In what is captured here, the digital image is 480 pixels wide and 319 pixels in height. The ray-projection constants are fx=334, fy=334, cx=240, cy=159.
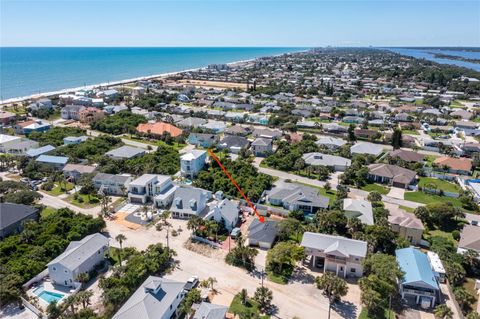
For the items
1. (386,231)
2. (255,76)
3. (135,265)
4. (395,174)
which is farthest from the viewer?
(255,76)

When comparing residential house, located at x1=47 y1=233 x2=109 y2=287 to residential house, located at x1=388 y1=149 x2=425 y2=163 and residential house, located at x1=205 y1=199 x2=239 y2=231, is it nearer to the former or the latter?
residential house, located at x1=205 y1=199 x2=239 y2=231

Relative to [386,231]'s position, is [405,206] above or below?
below

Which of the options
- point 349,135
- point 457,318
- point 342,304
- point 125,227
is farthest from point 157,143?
point 457,318

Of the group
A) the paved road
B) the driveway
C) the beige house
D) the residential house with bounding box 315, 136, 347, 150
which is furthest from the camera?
the residential house with bounding box 315, 136, 347, 150

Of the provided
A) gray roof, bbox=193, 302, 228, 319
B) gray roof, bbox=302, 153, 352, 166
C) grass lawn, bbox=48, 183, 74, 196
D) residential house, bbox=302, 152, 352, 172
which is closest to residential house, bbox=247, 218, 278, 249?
gray roof, bbox=193, 302, 228, 319

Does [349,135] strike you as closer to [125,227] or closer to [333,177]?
[333,177]

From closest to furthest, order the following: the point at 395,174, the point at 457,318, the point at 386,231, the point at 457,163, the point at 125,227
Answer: the point at 457,318 → the point at 386,231 → the point at 125,227 → the point at 395,174 → the point at 457,163

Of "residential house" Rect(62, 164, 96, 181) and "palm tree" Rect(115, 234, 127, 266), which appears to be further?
"residential house" Rect(62, 164, 96, 181)
